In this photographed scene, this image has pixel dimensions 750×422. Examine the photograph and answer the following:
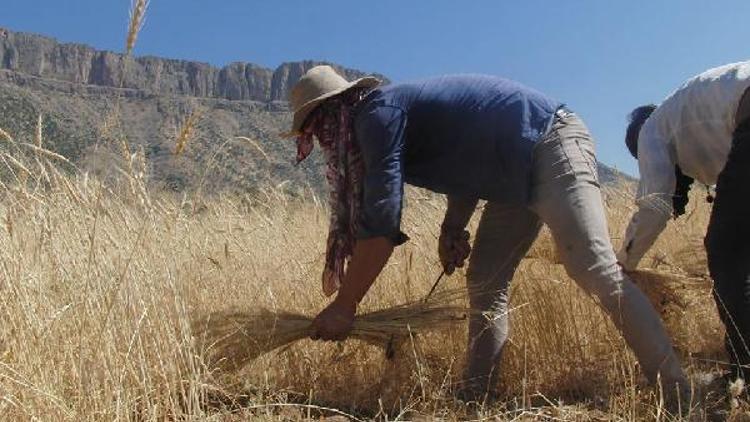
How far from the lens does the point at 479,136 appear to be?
7.82ft

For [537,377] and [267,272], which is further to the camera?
[267,272]

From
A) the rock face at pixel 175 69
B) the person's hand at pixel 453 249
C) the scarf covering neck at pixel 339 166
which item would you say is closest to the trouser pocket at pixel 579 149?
the person's hand at pixel 453 249

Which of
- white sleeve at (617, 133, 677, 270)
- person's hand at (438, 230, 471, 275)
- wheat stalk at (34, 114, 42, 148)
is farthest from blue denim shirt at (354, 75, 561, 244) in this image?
wheat stalk at (34, 114, 42, 148)

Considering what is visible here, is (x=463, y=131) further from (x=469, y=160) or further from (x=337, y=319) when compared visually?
(x=337, y=319)

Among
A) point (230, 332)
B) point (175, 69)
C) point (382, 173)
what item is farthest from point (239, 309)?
point (175, 69)

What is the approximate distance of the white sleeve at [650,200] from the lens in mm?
2621

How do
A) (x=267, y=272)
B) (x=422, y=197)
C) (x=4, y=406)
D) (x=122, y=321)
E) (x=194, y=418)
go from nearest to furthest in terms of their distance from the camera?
1. (x=4, y=406)
2. (x=194, y=418)
3. (x=122, y=321)
4. (x=267, y=272)
5. (x=422, y=197)

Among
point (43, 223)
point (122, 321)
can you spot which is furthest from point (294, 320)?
point (43, 223)

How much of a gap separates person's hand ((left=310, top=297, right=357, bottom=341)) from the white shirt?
1089 millimetres

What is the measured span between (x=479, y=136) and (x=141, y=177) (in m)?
1.09

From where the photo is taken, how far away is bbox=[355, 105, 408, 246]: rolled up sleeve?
222cm

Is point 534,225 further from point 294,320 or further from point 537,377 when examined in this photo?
point 294,320

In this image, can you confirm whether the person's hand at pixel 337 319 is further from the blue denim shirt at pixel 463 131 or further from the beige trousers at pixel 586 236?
the beige trousers at pixel 586 236

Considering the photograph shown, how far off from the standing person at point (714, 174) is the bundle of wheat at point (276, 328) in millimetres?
781
